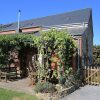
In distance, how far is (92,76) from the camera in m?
19.1

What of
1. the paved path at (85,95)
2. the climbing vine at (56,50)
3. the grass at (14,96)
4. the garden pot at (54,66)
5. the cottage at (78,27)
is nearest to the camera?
the grass at (14,96)

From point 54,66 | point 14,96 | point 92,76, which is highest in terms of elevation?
point 54,66

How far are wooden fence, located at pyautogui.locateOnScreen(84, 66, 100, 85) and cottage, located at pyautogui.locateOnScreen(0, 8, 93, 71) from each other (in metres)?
2.05

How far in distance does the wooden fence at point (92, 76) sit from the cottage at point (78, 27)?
205 cm

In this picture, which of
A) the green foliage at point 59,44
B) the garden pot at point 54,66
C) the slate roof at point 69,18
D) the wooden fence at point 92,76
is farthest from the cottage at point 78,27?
the garden pot at point 54,66

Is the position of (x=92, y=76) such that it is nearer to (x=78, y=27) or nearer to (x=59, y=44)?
(x=59, y=44)

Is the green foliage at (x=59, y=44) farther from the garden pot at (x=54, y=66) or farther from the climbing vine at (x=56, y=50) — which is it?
the garden pot at (x=54, y=66)

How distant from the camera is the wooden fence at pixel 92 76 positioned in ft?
62.0

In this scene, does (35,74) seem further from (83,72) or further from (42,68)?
(83,72)

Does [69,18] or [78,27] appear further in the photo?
[69,18]

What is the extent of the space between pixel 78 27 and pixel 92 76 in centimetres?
830

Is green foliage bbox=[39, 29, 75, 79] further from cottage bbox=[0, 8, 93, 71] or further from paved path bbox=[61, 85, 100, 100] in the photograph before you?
cottage bbox=[0, 8, 93, 71]

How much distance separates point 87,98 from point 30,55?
10835mm

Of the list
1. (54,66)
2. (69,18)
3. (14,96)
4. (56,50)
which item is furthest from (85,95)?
(69,18)
